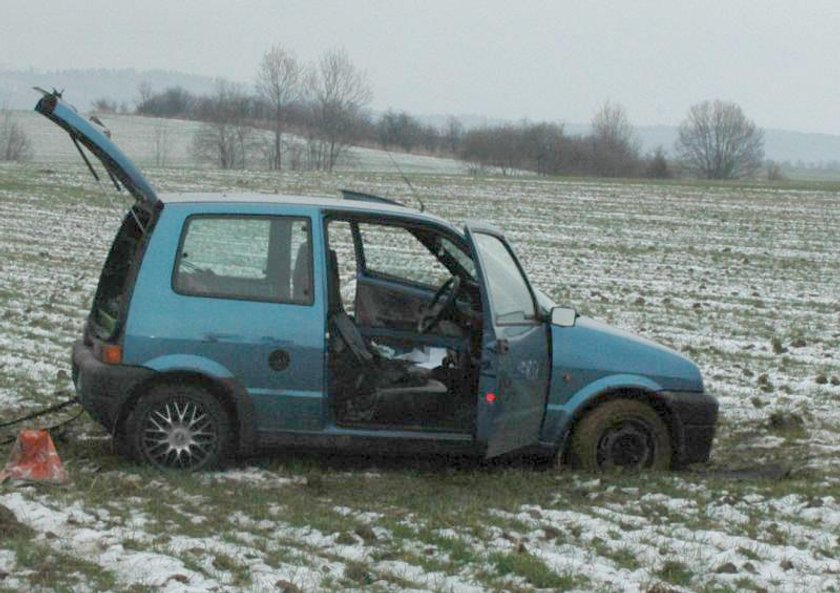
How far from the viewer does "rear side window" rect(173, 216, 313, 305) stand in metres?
7.82

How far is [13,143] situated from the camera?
87312 mm

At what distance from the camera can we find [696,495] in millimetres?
7496

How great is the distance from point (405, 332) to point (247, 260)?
1120mm

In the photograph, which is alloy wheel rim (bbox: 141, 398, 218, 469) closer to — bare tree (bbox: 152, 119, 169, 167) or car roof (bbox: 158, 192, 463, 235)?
car roof (bbox: 158, 192, 463, 235)

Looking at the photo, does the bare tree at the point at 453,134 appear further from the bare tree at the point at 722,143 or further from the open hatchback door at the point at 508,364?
the open hatchback door at the point at 508,364

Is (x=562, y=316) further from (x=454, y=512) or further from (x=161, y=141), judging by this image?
(x=161, y=141)

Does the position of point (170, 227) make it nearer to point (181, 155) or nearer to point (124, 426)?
point (124, 426)

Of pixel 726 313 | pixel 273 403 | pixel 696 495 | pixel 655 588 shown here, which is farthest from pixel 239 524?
pixel 726 313

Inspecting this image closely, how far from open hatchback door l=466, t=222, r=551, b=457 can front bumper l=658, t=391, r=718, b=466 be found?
0.85 m

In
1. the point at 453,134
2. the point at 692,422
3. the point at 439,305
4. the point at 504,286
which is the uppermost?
the point at 453,134

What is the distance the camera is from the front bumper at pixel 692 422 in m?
8.28

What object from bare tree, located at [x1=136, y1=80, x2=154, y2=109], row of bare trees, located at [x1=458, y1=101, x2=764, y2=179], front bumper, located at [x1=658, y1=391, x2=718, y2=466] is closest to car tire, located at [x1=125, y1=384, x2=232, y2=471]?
front bumper, located at [x1=658, y1=391, x2=718, y2=466]

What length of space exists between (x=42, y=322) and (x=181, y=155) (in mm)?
79520

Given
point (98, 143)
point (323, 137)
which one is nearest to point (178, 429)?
point (98, 143)
